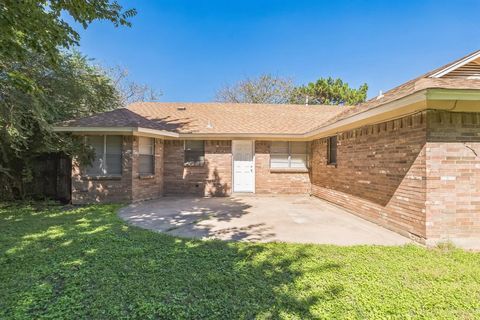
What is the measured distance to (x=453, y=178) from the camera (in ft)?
15.9

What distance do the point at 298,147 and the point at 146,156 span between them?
644 cm

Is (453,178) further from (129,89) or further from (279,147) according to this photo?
(129,89)

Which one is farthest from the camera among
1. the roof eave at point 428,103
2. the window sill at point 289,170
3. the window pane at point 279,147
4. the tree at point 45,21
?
the window pane at point 279,147

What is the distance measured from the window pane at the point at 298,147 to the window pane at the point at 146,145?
5.92 metres

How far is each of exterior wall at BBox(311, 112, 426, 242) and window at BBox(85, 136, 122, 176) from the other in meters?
7.57

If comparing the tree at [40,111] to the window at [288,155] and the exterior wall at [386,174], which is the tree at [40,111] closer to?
the window at [288,155]

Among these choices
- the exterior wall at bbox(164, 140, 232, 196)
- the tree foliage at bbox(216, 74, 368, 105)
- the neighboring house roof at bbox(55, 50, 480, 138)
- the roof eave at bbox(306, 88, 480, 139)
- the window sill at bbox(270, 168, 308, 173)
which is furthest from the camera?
the tree foliage at bbox(216, 74, 368, 105)

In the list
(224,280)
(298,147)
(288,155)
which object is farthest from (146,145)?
(224,280)

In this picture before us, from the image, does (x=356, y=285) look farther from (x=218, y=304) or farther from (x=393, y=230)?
(x=393, y=230)

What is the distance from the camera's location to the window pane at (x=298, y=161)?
459 inches

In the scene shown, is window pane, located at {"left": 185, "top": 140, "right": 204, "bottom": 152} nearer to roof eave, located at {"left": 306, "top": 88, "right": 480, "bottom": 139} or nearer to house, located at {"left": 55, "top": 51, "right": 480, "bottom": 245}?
house, located at {"left": 55, "top": 51, "right": 480, "bottom": 245}

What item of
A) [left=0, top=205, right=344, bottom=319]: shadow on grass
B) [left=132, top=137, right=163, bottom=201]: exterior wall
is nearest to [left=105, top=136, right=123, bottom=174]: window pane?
[left=132, top=137, right=163, bottom=201]: exterior wall

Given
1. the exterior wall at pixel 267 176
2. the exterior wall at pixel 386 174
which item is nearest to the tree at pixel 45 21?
the exterior wall at pixel 386 174

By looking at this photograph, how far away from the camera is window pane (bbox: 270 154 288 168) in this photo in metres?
11.6
